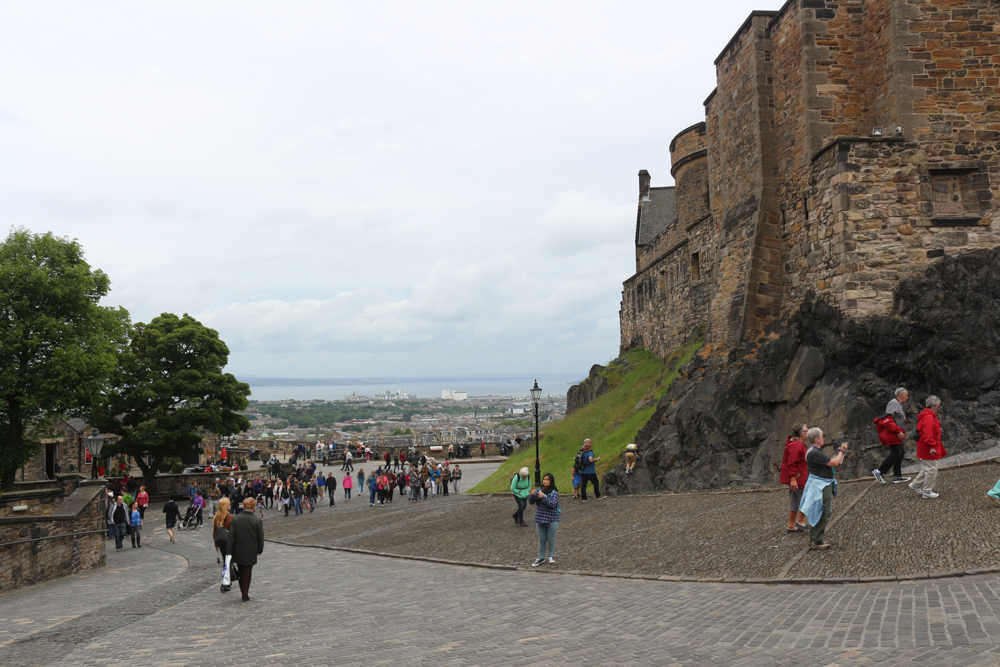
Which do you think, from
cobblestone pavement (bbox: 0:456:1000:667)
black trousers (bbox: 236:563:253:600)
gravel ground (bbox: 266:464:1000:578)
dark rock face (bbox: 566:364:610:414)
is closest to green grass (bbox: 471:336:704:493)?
dark rock face (bbox: 566:364:610:414)

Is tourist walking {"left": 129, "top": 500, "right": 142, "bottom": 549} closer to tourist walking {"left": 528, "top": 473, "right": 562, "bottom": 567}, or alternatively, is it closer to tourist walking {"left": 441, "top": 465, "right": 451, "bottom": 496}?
tourist walking {"left": 441, "top": 465, "right": 451, "bottom": 496}

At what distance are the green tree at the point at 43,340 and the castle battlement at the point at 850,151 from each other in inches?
936

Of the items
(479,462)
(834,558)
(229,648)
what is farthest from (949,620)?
(479,462)

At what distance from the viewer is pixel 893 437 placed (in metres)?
10.9

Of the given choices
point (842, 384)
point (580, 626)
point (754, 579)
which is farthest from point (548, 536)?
point (842, 384)

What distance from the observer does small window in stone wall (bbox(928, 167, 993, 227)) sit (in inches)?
587

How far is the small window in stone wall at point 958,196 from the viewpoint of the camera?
1491 centimetres

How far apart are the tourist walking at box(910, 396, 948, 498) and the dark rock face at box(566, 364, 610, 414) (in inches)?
858

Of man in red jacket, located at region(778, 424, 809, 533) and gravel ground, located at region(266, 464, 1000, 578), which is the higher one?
man in red jacket, located at region(778, 424, 809, 533)

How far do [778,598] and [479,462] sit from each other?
38395mm

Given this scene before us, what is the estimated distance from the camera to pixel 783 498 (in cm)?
1211

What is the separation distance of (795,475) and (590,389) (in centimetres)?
2490

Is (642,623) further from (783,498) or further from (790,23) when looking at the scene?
(790,23)

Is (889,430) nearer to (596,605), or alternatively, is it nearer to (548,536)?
(548,536)
